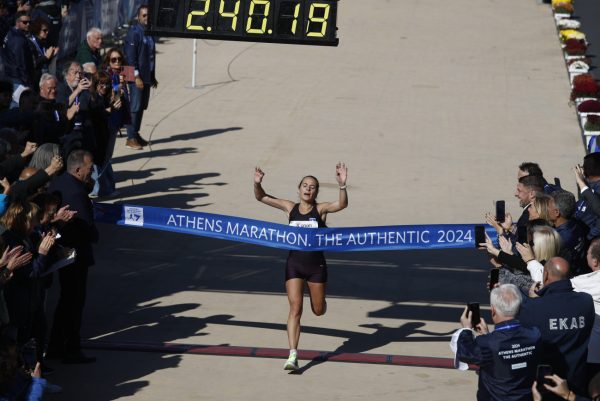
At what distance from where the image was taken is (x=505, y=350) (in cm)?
906

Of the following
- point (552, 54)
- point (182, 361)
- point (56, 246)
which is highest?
point (552, 54)

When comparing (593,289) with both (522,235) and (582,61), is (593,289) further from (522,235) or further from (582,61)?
(582,61)

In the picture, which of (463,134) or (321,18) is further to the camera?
(463,134)

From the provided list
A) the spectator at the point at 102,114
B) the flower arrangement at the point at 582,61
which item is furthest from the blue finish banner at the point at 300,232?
the flower arrangement at the point at 582,61

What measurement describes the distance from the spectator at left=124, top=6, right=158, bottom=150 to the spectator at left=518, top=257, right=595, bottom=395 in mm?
13279

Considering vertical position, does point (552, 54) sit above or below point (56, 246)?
above

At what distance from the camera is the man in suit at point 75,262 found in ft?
40.4

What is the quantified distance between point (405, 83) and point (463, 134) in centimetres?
464

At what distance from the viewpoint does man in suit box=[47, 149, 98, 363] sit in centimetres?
1233

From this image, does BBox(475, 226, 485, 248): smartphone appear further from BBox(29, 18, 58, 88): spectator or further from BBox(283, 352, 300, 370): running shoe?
BBox(29, 18, 58, 88): spectator

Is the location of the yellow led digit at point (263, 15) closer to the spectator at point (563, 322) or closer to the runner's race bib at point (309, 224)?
the runner's race bib at point (309, 224)

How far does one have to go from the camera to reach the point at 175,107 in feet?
85.5

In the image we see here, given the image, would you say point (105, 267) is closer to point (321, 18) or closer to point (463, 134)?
point (321, 18)

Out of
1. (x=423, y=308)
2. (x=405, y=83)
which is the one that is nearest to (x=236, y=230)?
(x=423, y=308)
